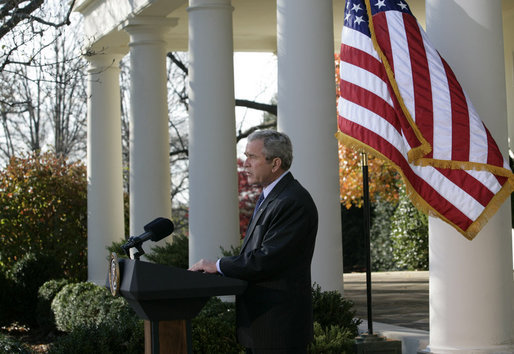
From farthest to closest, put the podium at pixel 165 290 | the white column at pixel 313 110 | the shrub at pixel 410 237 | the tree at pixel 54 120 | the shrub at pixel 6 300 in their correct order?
the tree at pixel 54 120 → the shrub at pixel 410 237 → the shrub at pixel 6 300 → the white column at pixel 313 110 → the podium at pixel 165 290

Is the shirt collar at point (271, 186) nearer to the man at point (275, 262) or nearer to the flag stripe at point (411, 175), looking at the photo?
the man at point (275, 262)

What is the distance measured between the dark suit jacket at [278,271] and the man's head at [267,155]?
11 centimetres

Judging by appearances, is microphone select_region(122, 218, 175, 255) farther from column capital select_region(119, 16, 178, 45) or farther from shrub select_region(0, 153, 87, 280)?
shrub select_region(0, 153, 87, 280)

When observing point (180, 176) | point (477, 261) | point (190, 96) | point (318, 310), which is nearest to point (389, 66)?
point (477, 261)

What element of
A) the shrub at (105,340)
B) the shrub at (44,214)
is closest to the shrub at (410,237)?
the shrub at (44,214)

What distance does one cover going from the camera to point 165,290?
551cm

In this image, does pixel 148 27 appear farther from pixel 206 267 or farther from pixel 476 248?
pixel 206 267

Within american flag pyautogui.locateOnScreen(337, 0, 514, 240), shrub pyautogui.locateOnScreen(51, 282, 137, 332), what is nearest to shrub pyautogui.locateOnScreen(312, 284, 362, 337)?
american flag pyautogui.locateOnScreen(337, 0, 514, 240)

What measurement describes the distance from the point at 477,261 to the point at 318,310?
2569mm

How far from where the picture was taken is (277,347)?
5.96 meters

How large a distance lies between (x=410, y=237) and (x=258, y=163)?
20.8 metres

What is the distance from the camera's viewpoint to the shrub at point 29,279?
2064cm

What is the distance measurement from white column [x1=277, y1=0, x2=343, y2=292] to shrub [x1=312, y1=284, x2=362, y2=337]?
1.04 meters

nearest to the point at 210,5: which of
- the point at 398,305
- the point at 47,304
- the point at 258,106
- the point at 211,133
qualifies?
the point at 211,133
